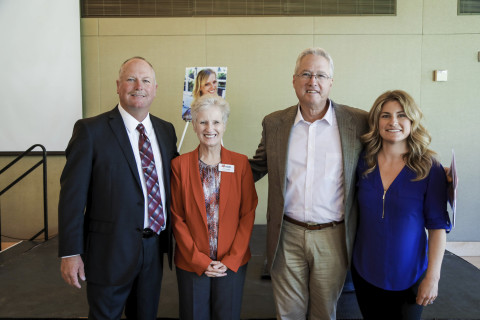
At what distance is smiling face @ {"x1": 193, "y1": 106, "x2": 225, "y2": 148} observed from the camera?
6.14ft

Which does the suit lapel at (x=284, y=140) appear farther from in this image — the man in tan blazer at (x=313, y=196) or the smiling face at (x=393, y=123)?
the smiling face at (x=393, y=123)

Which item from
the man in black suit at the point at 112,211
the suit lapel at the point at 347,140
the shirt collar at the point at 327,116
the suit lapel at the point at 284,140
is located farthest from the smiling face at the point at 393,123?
the man in black suit at the point at 112,211

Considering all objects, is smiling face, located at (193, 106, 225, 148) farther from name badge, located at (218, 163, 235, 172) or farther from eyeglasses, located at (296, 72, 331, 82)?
eyeglasses, located at (296, 72, 331, 82)

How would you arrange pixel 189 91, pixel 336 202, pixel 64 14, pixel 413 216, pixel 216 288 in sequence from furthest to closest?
pixel 64 14
pixel 189 91
pixel 336 202
pixel 216 288
pixel 413 216

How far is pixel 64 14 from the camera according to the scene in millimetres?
4898

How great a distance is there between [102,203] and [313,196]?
1223 millimetres

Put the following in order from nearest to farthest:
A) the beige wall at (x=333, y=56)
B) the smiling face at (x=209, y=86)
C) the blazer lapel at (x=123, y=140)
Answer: the blazer lapel at (x=123, y=140) < the smiling face at (x=209, y=86) < the beige wall at (x=333, y=56)

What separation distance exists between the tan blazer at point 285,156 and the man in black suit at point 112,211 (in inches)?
26.4

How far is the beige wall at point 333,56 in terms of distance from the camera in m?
4.89

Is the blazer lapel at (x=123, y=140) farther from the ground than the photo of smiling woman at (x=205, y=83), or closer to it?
closer to it

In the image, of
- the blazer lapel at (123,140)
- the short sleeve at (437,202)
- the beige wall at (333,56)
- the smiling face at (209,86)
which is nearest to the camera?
the short sleeve at (437,202)

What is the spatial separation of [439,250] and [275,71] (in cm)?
378

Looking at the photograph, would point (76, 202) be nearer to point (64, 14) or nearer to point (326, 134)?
point (326, 134)

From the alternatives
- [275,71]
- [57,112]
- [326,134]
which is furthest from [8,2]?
[326,134]
